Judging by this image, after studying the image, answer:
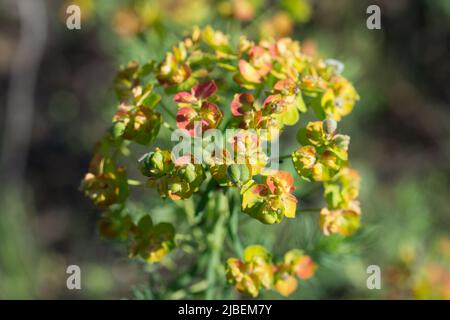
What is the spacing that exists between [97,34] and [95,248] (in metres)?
2.03

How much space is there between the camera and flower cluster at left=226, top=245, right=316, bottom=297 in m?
1.94

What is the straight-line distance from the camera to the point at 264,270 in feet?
6.53

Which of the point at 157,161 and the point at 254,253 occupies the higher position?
the point at 157,161

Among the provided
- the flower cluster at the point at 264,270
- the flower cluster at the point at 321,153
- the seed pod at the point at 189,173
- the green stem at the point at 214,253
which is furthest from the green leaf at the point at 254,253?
the seed pod at the point at 189,173

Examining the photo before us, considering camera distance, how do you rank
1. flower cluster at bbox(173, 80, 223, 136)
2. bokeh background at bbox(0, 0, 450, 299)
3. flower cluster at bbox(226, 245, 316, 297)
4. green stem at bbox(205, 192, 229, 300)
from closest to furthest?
flower cluster at bbox(173, 80, 223, 136) < flower cluster at bbox(226, 245, 316, 297) < green stem at bbox(205, 192, 229, 300) < bokeh background at bbox(0, 0, 450, 299)

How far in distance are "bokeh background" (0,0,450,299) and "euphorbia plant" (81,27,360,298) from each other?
1.53 meters

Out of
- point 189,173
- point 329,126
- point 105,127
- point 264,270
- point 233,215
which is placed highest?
point 105,127

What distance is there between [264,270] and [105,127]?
10.3 feet

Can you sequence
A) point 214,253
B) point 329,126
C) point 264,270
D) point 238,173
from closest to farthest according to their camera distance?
point 238,173 < point 329,126 < point 264,270 < point 214,253

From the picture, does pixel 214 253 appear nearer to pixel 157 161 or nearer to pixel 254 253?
pixel 254 253

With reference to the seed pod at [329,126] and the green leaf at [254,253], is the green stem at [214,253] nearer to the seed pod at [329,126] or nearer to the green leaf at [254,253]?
the green leaf at [254,253]

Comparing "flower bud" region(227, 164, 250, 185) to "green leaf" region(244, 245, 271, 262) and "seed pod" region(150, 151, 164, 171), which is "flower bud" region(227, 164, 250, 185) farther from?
"green leaf" region(244, 245, 271, 262)

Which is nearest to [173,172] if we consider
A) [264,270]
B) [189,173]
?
[189,173]

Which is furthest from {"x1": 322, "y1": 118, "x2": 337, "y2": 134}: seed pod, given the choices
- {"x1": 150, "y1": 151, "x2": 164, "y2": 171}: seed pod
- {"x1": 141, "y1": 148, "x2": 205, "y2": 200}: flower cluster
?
{"x1": 150, "y1": 151, "x2": 164, "y2": 171}: seed pod
